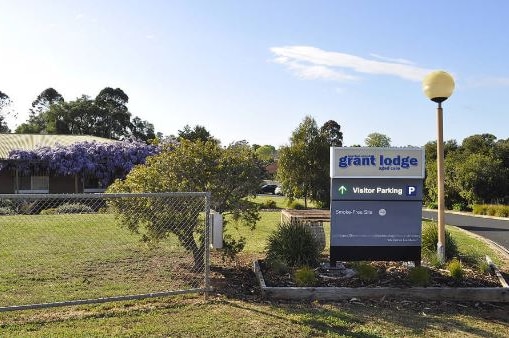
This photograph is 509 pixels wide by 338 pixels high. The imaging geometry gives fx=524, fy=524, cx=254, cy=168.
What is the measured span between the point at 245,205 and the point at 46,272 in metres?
3.58

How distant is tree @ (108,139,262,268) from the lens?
8.65 m

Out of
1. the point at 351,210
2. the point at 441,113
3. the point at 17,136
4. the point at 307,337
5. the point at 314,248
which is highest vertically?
the point at 17,136

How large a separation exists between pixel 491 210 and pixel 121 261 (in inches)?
1034

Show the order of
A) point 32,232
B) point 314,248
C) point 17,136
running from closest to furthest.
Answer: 1. point 314,248
2. point 32,232
3. point 17,136

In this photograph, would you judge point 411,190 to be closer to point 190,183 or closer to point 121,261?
point 190,183

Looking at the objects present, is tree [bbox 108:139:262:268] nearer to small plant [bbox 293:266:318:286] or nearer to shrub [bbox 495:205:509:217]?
small plant [bbox 293:266:318:286]

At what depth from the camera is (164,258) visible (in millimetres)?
10078

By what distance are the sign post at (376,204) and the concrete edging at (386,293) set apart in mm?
1401

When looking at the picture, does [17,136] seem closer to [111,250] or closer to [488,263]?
[111,250]

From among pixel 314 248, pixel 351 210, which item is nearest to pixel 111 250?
pixel 314 248

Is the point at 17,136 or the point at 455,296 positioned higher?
the point at 17,136

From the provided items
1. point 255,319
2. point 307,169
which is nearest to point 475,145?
point 307,169

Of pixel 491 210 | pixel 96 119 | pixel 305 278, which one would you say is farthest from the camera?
pixel 96 119

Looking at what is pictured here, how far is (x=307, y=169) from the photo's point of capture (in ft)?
99.2
